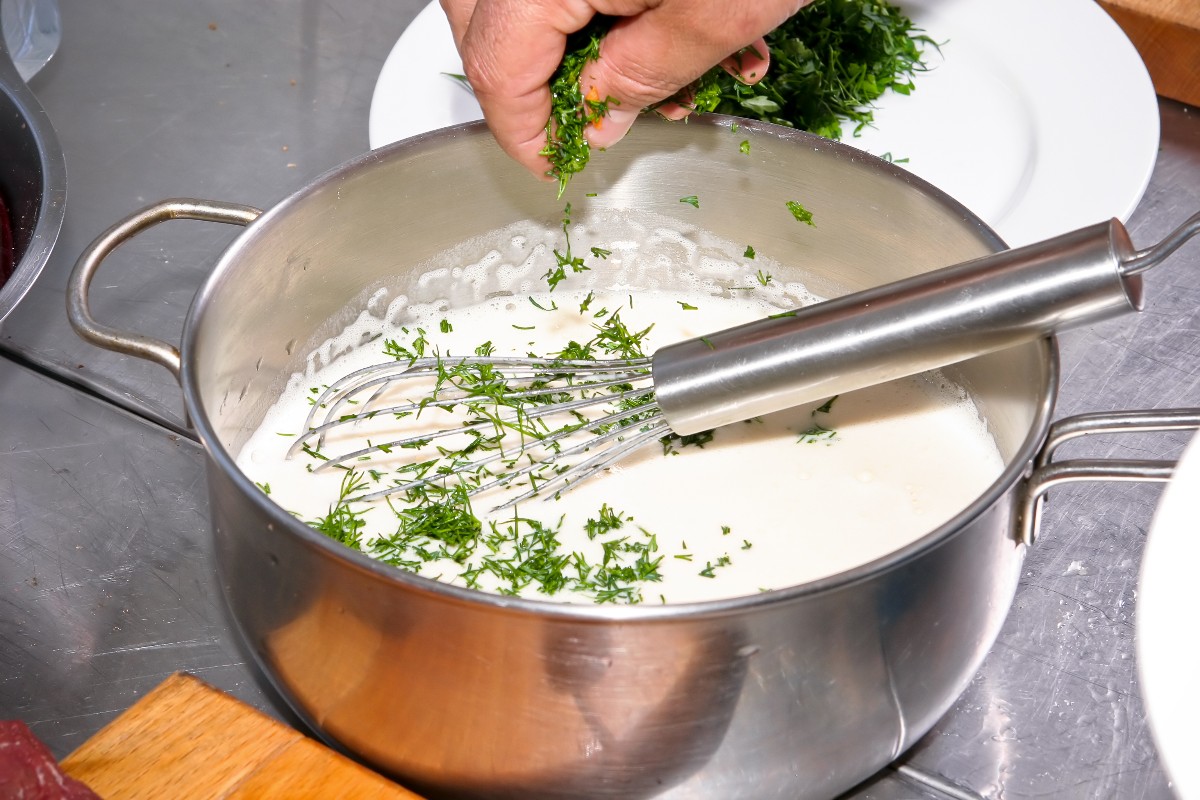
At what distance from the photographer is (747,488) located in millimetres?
836

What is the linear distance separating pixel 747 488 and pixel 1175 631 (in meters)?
0.39

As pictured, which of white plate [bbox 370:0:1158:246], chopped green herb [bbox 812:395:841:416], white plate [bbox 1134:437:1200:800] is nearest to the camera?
white plate [bbox 1134:437:1200:800]

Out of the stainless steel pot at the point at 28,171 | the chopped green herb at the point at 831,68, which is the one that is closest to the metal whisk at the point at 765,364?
the stainless steel pot at the point at 28,171

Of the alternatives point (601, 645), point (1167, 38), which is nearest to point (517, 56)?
point (601, 645)

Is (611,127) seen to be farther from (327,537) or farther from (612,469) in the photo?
(327,537)

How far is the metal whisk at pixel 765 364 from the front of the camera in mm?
636

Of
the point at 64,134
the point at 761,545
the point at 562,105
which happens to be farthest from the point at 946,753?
the point at 64,134

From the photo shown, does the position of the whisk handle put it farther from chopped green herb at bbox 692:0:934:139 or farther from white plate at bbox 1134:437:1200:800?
chopped green herb at bbox 692:0:934:139

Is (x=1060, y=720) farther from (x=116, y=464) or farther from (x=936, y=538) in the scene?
(x=116, y=464)

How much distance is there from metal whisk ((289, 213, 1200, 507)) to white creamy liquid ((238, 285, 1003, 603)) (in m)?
0.02

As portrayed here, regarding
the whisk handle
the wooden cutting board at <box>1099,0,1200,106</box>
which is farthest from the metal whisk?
the wooden cutting board at <box>1099,0,1200,106</box>

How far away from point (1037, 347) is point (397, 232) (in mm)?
483

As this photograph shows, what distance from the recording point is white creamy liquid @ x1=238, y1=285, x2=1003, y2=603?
2.54ft

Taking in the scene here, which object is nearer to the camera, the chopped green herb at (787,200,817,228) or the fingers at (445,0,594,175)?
the fingers at (445,0,594,175)
